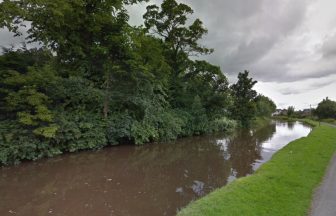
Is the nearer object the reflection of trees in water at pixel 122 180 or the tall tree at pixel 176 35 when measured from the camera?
the reflection of trees in water at pixel 122 180

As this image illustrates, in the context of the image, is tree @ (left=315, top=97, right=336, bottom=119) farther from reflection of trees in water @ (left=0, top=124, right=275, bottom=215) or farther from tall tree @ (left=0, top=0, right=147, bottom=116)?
tall tree @ (left=0, top=0, right=147, bottom=116)

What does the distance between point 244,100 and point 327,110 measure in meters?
33.7

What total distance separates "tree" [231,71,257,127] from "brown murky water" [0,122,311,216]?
26.0 m

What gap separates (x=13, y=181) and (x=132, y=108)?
416 inches

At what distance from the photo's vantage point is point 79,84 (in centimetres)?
1688

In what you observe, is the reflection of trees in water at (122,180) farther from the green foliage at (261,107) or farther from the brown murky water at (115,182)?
the green foliage at (261,107)

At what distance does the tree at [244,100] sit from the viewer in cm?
4069

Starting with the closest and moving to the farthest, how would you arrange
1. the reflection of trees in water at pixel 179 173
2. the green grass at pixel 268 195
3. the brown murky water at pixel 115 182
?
the green grass at pixel 268 195 < the brown murky water at pixel 115 182 < the reflection of trees in water at pixel 179 173

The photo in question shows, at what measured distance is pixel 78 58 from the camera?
57.9 feet

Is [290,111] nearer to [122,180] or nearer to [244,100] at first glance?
[244,100]

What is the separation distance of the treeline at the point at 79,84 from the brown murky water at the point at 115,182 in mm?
1563

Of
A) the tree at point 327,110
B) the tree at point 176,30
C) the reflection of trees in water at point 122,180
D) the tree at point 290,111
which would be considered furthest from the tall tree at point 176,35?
the tree at point 290,111

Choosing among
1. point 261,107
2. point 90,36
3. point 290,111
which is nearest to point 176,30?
point 90,36

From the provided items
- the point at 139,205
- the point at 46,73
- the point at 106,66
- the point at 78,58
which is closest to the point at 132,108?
the point at 106,66
